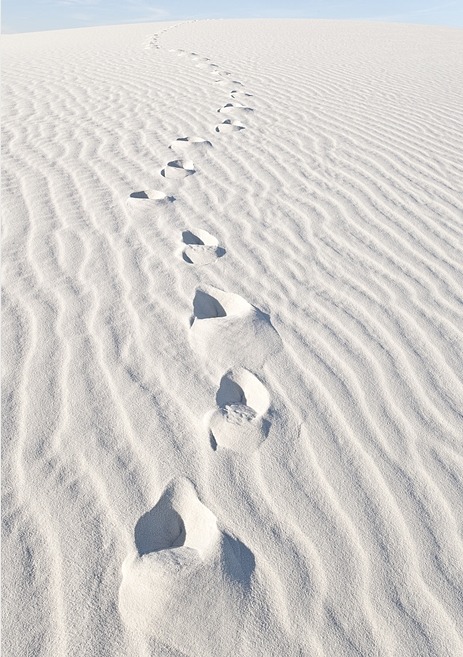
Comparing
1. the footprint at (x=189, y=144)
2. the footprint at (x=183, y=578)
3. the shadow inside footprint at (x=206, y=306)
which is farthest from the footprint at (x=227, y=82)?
the footprint at (x=183, y=578)

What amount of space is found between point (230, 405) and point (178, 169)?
3051 millimetres

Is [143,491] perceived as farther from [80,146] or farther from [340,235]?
[80,146]

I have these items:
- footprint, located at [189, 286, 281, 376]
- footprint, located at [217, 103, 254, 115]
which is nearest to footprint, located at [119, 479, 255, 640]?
footprint, located at [189, 286, 281, 376]

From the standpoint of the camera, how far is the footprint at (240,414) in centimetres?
220

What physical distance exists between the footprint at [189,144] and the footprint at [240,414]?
353 cm

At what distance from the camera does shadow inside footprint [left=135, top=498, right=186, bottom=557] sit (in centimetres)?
182

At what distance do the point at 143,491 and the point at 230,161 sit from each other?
388 cm

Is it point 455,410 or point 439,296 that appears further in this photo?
point 439,296

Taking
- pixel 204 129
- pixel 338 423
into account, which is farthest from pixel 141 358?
pixel 204 129

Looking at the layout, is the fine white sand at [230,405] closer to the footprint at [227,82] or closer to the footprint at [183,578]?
the footprint at [183,578]

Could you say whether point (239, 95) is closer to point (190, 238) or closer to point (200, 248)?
point (190, 238)

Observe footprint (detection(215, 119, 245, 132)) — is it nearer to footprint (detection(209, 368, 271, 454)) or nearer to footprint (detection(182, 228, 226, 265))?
footprint (detection(182, 228, 226, 265))

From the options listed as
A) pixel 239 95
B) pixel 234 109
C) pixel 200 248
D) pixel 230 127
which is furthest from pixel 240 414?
pixel 239 95

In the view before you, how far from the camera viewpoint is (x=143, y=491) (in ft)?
6.44
